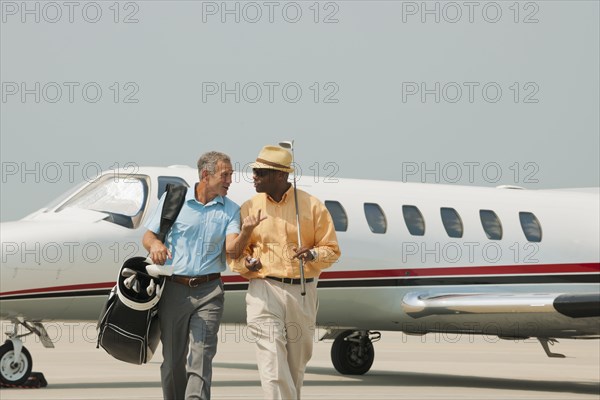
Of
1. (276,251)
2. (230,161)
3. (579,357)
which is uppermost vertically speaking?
(230,161)

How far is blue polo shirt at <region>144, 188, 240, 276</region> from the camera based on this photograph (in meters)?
9.11

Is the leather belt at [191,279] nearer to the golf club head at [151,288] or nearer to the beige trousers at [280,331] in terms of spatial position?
the golf club head at [151,288]

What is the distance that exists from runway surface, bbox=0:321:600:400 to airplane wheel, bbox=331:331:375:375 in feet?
0.81

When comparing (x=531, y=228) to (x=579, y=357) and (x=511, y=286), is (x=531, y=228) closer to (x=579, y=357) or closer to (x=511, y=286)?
(x=511, y=286)

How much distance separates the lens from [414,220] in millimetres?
→ 17375

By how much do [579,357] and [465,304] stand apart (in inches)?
492

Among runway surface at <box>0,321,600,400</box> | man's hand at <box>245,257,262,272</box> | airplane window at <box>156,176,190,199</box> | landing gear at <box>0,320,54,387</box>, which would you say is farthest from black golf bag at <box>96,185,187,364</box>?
airplane window at <box>156,176,190,199</box>

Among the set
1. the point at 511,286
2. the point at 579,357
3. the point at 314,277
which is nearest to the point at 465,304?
the point at 511,286

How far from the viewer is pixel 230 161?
9.31 m

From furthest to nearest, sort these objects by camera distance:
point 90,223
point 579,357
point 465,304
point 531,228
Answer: point 579,357, point 531,228, point 465,304, point 90,223

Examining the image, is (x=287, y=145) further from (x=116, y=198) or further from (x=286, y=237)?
(x=116, y=198)

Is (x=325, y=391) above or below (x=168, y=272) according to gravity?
below

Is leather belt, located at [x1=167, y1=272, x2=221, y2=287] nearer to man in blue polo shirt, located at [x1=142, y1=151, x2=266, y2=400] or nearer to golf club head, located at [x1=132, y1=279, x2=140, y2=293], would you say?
man in blue polo shirt, located at [x1=142, y1=151, x2=266, y2=400]

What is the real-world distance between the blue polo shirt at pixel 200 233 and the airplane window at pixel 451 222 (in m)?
8.65
